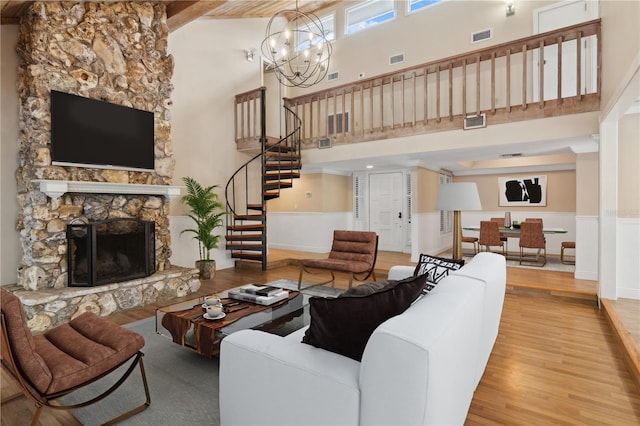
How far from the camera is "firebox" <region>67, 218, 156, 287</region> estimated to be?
3.77 meters

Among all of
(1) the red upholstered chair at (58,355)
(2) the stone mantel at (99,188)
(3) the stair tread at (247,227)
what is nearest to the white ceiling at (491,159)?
(3) the stair tread at (247,227)

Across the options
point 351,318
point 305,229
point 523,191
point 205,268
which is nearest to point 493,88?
point 351,318

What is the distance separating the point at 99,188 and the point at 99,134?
0.65 m

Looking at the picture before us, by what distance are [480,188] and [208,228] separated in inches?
257

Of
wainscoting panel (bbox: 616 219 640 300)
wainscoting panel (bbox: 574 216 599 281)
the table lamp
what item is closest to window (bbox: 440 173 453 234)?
wainscoting panel (bbox: 574 216 599 281)

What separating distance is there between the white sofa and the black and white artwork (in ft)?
23.4

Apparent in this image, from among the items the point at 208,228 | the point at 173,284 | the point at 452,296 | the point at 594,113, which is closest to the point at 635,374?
the point at 452,296

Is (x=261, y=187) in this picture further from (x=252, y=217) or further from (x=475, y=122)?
(x=475, y=122)

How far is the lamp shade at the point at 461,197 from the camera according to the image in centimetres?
353

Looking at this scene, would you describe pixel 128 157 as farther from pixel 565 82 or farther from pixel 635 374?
pixel 565 82

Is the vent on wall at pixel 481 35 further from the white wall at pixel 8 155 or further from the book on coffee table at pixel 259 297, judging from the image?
the white wall at pixel 8 155

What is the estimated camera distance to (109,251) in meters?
4.03

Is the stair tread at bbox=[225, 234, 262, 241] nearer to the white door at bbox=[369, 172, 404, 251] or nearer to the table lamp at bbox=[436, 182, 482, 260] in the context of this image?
the white door at bbox=[369, 172, 404, 251]

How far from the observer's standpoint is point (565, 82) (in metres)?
5.99
